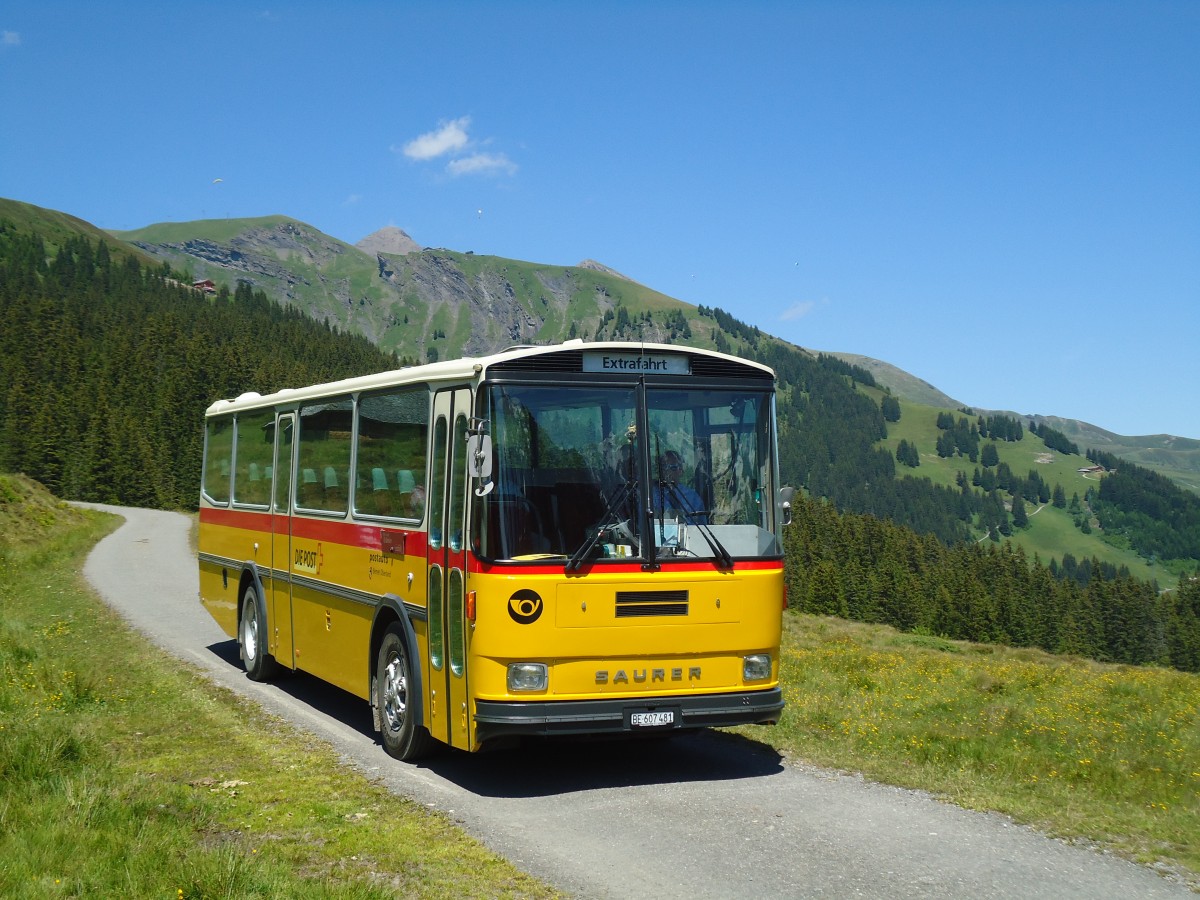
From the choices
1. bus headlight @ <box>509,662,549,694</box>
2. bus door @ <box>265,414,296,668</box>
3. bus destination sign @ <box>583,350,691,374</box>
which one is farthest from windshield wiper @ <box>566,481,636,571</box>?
bus door @ <box>265,414,296,668</box>

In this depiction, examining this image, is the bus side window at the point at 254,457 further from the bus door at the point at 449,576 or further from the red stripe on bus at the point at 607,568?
the red stripe on bus at the point at 607,568

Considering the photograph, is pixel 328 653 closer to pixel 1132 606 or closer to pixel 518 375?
pixel 518 375

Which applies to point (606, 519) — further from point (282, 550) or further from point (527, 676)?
point (282, 550)

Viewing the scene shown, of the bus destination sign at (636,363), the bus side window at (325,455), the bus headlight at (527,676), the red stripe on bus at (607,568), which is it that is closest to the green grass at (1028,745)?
the red stripe on bus at (607,568)

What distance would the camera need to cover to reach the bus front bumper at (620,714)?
8.45 metres

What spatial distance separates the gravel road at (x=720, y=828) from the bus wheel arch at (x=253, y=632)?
2.91 meters

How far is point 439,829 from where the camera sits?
299 inches

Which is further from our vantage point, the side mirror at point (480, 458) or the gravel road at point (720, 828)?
the side mirror at point (480, 458)

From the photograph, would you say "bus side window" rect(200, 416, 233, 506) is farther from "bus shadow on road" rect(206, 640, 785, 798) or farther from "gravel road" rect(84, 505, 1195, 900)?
"bus shadow on road" rect(206, 640, 785, 798)

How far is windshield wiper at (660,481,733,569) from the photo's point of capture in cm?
905

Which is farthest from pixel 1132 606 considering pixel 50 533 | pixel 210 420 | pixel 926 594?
pixel 210 420

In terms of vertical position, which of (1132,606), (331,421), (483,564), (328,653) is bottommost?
(1132,606)

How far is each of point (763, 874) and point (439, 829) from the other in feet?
7.34

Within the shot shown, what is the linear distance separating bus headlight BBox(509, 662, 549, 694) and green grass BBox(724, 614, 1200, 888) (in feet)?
9.52
